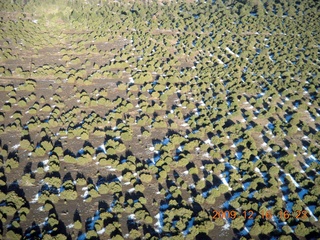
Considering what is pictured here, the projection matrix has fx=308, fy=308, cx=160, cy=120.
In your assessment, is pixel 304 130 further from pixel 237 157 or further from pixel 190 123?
pixel 190 123

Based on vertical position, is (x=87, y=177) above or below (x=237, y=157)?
below

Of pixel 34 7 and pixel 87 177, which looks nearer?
pixel 87 177

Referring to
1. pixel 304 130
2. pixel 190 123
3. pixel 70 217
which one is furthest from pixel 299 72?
pixel 70 217

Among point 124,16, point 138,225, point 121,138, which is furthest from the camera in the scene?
point 124,16

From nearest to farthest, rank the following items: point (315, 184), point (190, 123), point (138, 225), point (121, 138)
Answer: point (138, 225), point (315, 184), point (121, 138), point (190, 123)
